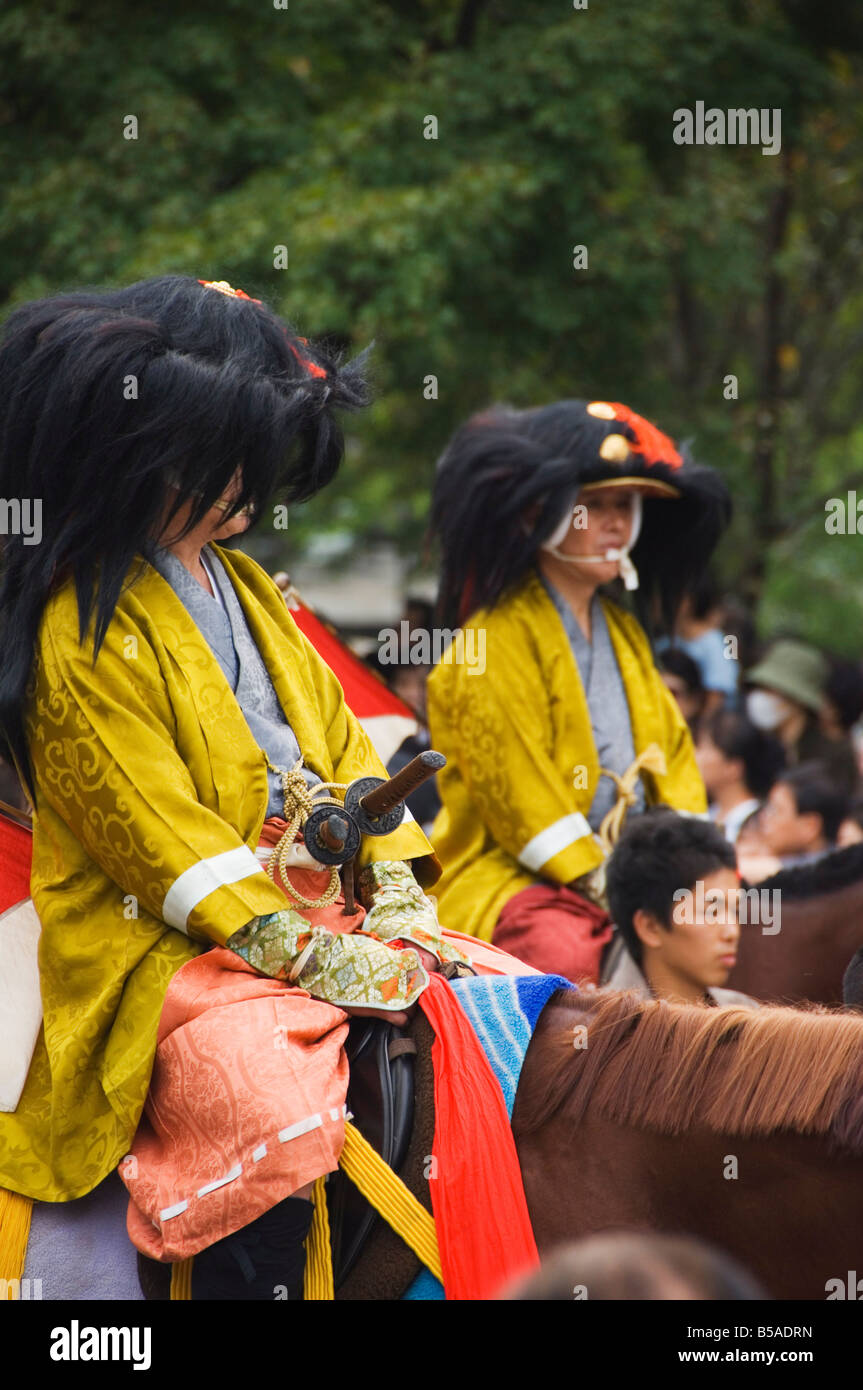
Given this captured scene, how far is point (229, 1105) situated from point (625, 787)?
7.90 ft

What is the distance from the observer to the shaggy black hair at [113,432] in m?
2.81

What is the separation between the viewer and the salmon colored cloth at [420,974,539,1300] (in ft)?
8.27

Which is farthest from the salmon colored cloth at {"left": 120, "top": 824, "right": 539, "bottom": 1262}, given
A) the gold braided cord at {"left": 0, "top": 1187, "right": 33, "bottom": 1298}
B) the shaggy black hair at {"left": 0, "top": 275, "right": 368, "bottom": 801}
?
the shaggy black hair at {"left": 0, "top": 275, "right": 368, "bottom": 801}

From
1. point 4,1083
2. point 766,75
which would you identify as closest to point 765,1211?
point 4,1083

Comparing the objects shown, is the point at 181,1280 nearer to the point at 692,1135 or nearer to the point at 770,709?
the point at 692,1135

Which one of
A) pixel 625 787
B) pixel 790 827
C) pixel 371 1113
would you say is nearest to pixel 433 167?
pixel 790 827

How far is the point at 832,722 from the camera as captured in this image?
314 inches

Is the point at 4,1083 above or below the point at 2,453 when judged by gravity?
below

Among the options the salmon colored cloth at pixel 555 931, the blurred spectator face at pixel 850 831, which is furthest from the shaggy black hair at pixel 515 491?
the blurred spectator face at pixel 850 831

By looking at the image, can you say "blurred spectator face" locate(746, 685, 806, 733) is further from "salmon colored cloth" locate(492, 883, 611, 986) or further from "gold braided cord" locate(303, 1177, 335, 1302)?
"gold braided cord" locate(303, 1177, 335, 1302)

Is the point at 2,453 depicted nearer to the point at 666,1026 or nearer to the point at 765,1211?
the point at 666,1026

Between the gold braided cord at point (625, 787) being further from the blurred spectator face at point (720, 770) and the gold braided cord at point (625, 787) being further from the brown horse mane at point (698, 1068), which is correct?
the blurred spectator face at point (720, 770)

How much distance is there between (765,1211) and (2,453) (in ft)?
6.31

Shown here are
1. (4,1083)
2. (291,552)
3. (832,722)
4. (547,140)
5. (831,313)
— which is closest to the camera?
(4,1083)
